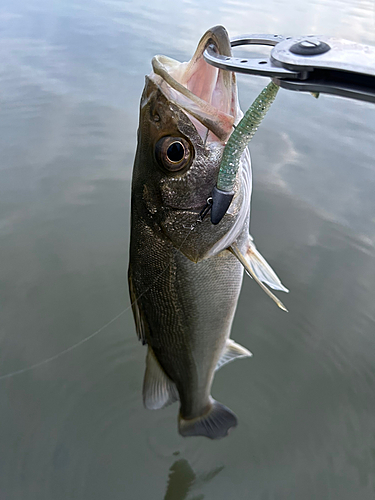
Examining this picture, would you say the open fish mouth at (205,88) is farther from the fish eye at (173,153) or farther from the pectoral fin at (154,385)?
the pectoral fin at (154,385)

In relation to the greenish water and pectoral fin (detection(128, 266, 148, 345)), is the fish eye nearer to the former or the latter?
pectoral fin (detection(128, 266, 148, 345))

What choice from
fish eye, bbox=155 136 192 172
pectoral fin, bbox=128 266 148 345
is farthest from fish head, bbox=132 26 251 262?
pectoral fin, bbox=128 266 148 345

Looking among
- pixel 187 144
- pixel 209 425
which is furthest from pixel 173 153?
pixel 209 425

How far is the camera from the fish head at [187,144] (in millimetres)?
1456

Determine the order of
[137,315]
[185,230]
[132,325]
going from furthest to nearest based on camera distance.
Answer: [132,325] < [137,315] < [185,230]

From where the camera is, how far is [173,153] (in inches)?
59.6

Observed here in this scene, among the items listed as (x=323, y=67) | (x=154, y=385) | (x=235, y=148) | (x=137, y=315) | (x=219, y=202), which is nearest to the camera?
(x=323, y=67)

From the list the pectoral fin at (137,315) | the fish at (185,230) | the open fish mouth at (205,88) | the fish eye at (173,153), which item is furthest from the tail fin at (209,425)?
the open fish mouth at (205,88)

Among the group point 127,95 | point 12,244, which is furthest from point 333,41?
point 127,95

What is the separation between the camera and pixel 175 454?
8.68 feet

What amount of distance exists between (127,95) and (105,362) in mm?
3743

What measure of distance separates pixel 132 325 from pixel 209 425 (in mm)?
1085

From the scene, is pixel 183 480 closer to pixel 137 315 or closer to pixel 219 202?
pixel 137 315

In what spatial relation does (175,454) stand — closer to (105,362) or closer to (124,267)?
(105,362)
